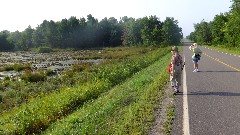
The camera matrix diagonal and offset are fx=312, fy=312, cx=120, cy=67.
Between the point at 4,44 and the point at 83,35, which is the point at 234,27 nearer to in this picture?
the point at 83,35

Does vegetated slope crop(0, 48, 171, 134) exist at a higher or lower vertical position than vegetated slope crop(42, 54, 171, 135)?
lower

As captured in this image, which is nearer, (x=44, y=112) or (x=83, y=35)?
(x=44, y=112)

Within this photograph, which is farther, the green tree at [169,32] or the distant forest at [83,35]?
the distant forest at [83,35]

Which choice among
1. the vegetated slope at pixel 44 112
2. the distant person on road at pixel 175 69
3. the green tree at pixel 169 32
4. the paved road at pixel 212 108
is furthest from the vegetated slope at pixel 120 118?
the green tree at pixel 169 32

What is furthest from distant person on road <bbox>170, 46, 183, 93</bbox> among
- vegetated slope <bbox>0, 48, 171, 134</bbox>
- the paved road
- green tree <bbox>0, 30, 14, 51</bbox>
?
green tree <bbox>0, 30, 14, 51</bbox>

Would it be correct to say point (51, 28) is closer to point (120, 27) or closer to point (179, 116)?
point (120, 27)

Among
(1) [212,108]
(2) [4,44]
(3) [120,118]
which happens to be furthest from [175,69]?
(2) [4,44]

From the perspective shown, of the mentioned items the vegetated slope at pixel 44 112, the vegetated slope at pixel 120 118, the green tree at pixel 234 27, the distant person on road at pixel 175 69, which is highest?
the green tree at pixel 234 27

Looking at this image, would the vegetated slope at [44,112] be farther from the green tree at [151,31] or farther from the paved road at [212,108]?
the green tree at [151,31]

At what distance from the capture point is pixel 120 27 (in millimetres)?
136625

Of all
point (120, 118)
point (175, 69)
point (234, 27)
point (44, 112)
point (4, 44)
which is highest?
point (234, 27)

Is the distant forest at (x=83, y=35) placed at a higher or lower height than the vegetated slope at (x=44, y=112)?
higher

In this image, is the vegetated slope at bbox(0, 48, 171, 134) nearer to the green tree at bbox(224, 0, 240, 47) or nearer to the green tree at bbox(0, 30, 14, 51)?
the green tree at bbox(224, 0, 240, 47)

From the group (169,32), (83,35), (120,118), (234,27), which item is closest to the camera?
(120,118)
